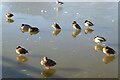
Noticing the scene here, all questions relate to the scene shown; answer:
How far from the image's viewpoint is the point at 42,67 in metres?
12.8

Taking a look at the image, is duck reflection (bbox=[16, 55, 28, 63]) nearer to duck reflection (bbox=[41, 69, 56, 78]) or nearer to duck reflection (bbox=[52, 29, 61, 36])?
duck reflection (bbox=[41, 69, 56, 78])

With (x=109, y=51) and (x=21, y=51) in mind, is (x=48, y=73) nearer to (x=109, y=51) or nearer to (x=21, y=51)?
(x=21, y=51)

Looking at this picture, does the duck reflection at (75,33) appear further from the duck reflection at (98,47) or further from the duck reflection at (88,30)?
the duck reflection at (98,47)

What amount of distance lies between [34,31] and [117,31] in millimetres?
4784

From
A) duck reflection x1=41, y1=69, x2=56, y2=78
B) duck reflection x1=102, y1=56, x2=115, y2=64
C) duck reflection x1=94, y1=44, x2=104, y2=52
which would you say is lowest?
duck reflection x1=41, y1=69, x2=56, y2=78

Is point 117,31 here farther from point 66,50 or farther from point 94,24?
point 66,50

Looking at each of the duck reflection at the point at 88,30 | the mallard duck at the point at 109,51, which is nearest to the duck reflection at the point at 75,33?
the duck reflection at the point at 88,30

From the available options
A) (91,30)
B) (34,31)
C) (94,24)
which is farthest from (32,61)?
(94,24)

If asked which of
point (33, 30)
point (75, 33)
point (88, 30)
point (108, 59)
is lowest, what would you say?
point (108, 59)

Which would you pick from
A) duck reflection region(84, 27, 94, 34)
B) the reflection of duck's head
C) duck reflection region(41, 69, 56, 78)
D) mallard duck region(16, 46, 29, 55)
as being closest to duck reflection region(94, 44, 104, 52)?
duck reflection region(84, 27, 94, 34)

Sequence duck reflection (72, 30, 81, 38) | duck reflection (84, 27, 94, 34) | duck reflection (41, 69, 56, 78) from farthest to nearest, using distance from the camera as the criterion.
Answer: duck reflection (84, 27, 94, 34) < duck reflection (72, 30, 81, 38) < duck reflection (41, 69, 56, 78)

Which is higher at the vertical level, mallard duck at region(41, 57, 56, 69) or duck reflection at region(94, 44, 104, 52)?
duck reflection at region(94, 44, 104, 52)

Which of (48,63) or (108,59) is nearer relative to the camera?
(48,63)

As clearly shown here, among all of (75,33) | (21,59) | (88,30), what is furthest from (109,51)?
(88,30)
